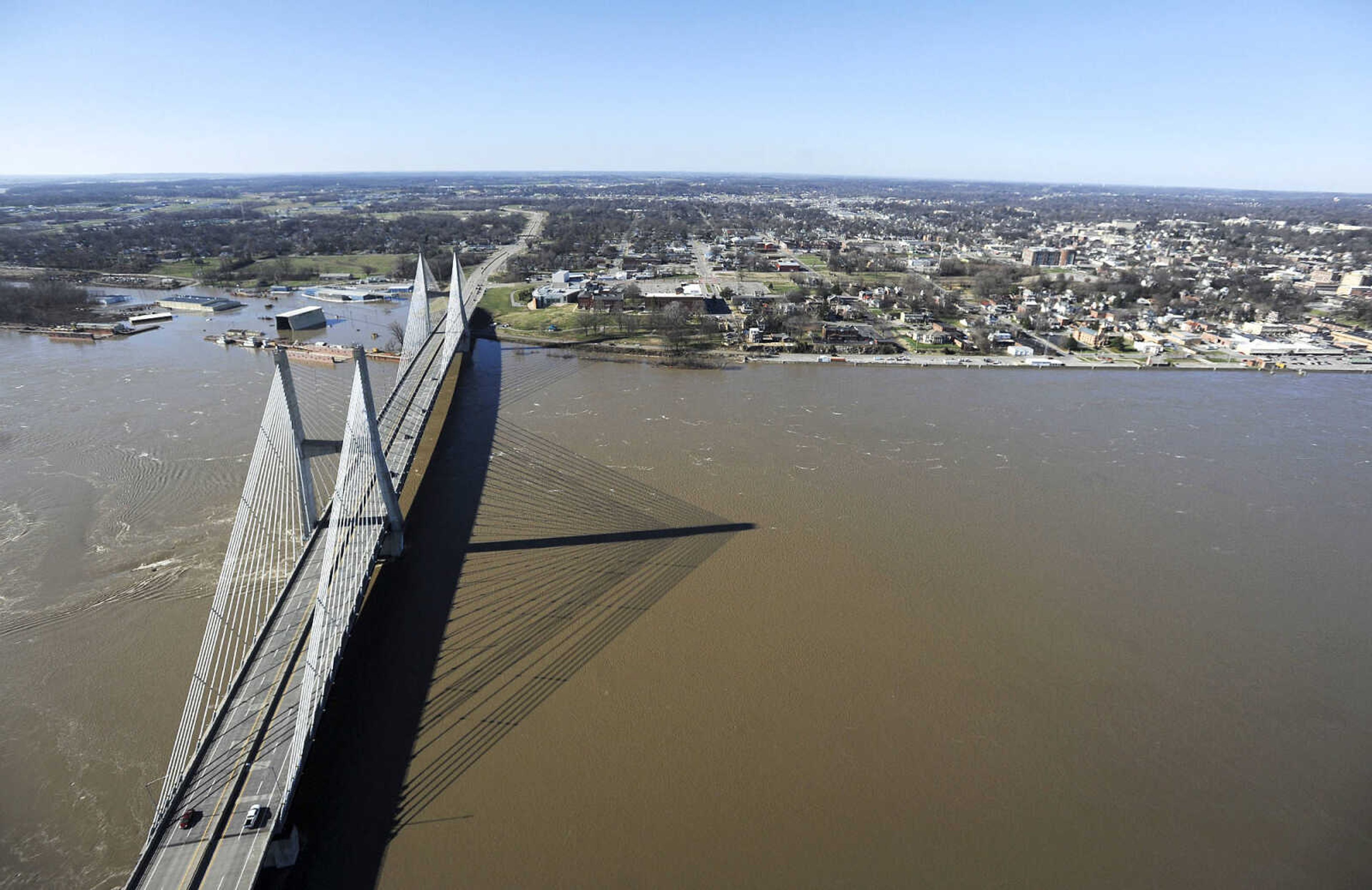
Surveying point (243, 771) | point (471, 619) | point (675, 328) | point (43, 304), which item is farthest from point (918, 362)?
point (43, 304)

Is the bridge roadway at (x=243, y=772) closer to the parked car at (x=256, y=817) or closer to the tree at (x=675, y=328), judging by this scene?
the parked car at (x=256, y=817)

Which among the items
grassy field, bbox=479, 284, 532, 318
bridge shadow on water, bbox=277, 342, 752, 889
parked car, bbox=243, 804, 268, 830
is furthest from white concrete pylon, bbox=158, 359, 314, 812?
grassy field, bbox=479, 284, 532, 318

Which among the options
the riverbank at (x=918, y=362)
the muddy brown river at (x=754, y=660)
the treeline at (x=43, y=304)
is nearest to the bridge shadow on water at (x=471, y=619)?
the muddy brown river at (x=754, y=660)

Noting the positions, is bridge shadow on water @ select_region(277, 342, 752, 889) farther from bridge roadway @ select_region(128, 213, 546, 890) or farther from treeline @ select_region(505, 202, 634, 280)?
treeline @ select_region(505, 202, 634, 280)

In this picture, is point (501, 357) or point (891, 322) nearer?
point (501, 357)

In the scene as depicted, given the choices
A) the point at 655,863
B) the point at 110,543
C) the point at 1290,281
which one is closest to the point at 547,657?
the point at 655,863

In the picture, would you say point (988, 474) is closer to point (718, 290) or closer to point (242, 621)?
point (242, 621)

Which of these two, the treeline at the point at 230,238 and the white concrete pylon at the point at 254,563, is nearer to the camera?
the white concrete pylon at the point at 254,563
